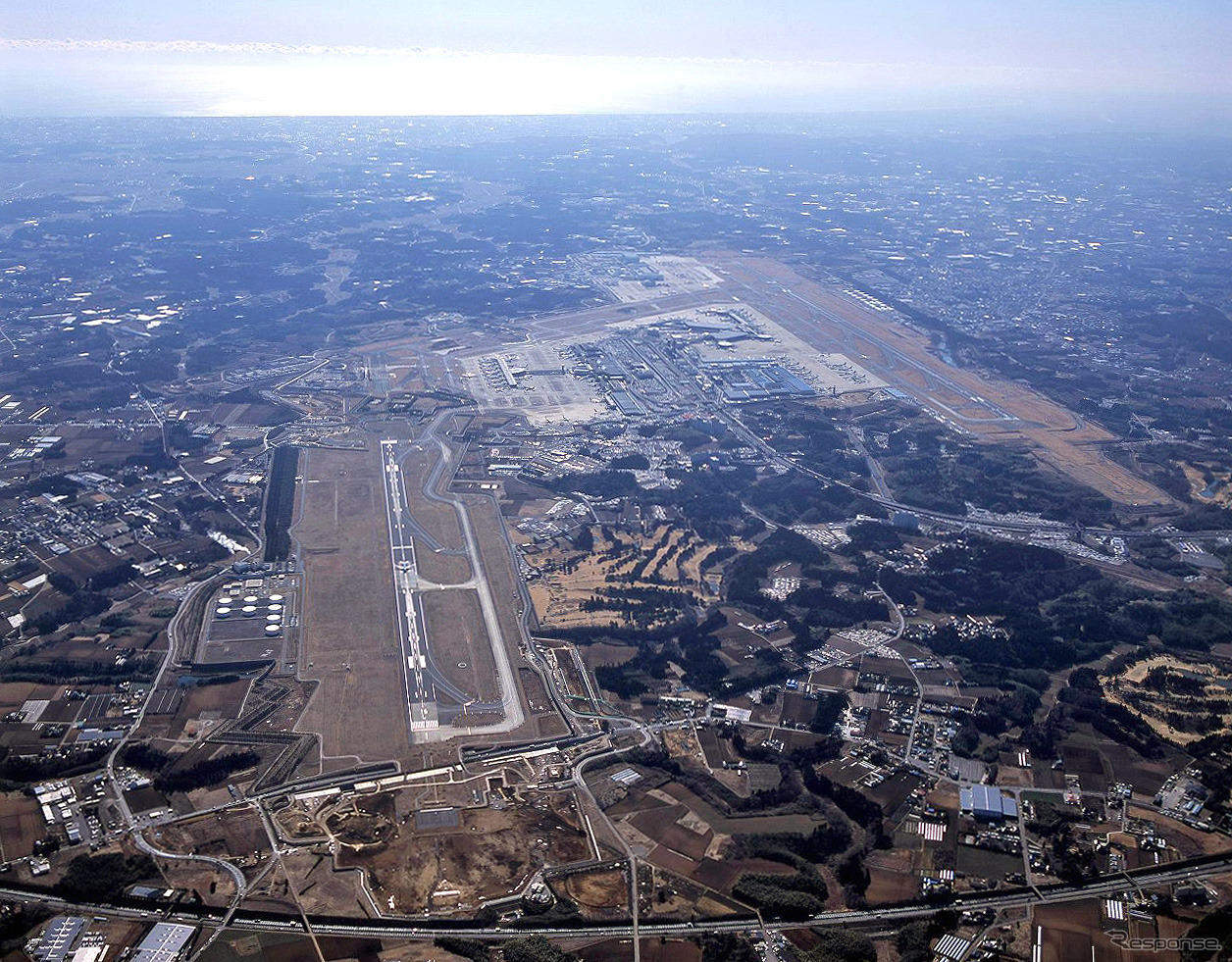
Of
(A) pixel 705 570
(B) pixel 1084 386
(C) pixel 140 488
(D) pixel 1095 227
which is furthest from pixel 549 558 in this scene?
(D) pixel 1095 227

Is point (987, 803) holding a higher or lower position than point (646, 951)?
higher

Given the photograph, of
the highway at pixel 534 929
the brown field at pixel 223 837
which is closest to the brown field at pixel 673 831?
the highway at pixel 534 929

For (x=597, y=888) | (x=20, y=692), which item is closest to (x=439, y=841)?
(x=597, y=888)

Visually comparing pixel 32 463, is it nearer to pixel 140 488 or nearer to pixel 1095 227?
pixel 140 488

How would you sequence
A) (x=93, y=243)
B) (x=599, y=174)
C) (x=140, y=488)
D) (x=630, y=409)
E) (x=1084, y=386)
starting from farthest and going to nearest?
(x=599, y=174) → (x=93, y=243) → (x=1084, y=386) → (x=630, y=409) → (x=140, y=488)

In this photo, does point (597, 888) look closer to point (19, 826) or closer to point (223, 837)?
point (223, 837)

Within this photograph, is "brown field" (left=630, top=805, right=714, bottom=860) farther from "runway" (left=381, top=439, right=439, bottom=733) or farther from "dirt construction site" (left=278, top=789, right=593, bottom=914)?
"runway" (left=381, top=439, right=439, bottom=733)
